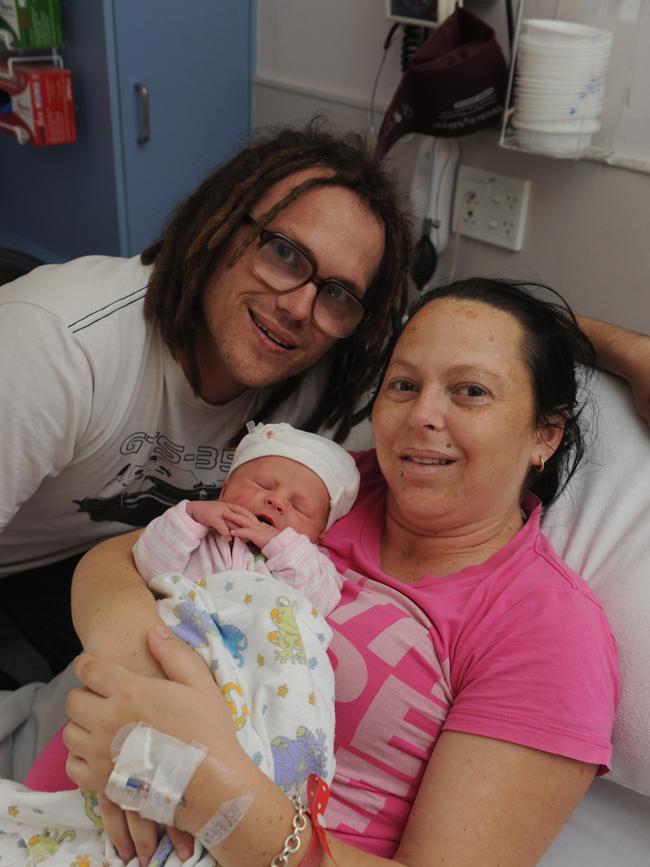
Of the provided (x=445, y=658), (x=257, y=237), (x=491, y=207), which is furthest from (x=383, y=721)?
(x=491, y=207)

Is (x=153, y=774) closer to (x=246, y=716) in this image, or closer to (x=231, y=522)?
(x=246, y=716)

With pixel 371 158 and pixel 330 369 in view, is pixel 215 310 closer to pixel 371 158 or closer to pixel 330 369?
pixel 330 369

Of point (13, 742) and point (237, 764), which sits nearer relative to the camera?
point (237, 764)

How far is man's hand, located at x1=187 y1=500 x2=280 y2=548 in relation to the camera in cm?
124

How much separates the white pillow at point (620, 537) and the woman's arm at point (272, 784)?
7.2 inches

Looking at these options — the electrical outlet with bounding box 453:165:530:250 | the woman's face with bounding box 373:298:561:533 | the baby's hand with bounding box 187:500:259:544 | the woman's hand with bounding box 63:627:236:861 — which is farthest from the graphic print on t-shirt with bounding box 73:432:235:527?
the electrical outlet with bounding box 453:165:530:250

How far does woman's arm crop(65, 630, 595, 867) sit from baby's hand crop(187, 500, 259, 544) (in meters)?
0.22

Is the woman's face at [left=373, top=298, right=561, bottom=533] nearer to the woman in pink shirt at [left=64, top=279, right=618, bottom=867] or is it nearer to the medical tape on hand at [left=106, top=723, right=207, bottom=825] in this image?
the woman in pink shirt at [left=64, top=279, right=618, bottom=867]

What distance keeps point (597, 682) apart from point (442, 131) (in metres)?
1.49

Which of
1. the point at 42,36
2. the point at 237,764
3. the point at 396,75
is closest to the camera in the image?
the point at 237,764

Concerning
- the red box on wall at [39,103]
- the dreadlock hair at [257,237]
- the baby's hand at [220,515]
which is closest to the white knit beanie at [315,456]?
the baby's hand at [220,515]

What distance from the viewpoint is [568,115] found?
6.18ft

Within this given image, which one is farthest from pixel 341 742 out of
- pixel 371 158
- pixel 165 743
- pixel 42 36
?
pixel 42 36

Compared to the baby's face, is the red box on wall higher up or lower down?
higher up
